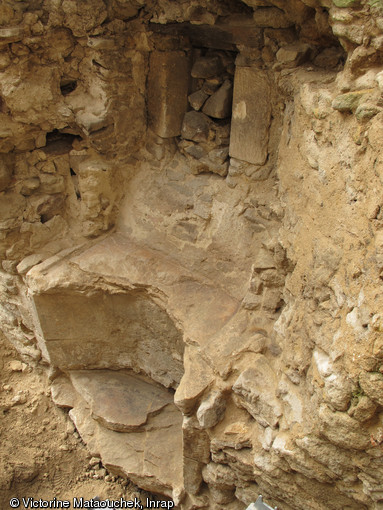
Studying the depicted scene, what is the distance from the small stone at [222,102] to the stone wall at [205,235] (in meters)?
0.01

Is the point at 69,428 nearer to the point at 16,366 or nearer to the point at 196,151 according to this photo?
the point at 16,366

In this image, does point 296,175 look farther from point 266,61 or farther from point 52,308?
point 52,308

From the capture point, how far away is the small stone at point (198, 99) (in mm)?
3373

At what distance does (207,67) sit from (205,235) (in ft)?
3.60

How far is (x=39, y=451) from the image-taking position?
388 centimetres

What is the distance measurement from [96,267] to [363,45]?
7.46 feet

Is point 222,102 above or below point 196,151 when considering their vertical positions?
above

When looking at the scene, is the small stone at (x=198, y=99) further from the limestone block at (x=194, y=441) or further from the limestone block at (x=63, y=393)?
the limestone block at (x=63, y=393)

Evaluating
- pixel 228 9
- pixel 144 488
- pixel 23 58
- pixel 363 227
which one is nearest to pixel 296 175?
pixel 363 227

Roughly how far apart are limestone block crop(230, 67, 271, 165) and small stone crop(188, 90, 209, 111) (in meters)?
0.36

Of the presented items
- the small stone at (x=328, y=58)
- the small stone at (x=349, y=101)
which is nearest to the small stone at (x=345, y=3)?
the small stone at (x=349, y=101)

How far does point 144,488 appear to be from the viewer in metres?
3.63

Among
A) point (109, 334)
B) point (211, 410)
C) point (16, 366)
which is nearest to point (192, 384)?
point (211, 410)

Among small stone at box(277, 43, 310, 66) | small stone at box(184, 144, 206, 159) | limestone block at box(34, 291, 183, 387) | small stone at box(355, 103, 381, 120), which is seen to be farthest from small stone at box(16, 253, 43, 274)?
small stone at box(355, 103, 381, 120)
